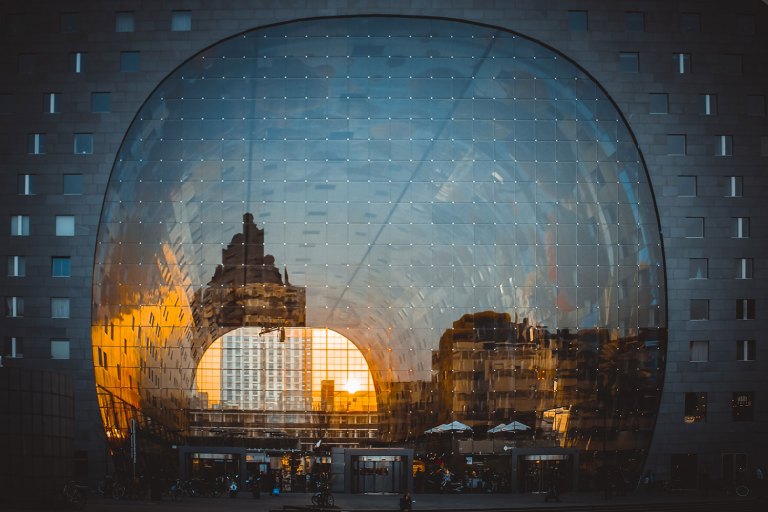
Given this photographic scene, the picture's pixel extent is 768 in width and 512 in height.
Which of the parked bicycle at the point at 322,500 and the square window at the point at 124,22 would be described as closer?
the parked bicycle at the point at 322,500

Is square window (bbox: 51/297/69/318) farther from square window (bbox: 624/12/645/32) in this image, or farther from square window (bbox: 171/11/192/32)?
square window (bbox: 624/12/645/32)

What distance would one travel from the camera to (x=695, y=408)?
52219mm

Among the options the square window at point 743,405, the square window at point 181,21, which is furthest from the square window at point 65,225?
the square window at point 743,405

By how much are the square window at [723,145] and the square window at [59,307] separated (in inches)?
1269

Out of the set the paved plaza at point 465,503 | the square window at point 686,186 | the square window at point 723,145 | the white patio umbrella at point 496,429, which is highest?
the square window at point 723,145

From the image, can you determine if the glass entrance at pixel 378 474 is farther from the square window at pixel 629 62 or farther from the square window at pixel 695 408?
the square window at pixel 629 62

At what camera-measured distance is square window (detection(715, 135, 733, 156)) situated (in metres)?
53.4

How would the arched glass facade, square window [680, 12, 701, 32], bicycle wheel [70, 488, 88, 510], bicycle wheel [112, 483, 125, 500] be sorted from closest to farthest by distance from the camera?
1. bicycle wheel [70, 488, 88, 510]
2. bicycle wheel [112, 483, 125, 500]
3. the arched glass facade
4. square window [680, 12, 701, 32]

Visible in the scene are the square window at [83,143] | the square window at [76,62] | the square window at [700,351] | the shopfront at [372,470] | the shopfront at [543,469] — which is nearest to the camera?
the shopfront at [372,470]

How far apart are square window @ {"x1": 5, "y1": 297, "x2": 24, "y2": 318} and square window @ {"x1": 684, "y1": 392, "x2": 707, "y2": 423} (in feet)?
105

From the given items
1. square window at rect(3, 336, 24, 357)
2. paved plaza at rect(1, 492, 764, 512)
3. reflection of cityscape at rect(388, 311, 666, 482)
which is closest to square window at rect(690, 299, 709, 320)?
reflection of cityscape at rect(388, 311, 666, 482)

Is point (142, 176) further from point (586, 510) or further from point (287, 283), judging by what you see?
point (586, 510)

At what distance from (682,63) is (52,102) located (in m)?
30.7

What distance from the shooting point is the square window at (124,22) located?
53.2 meters
